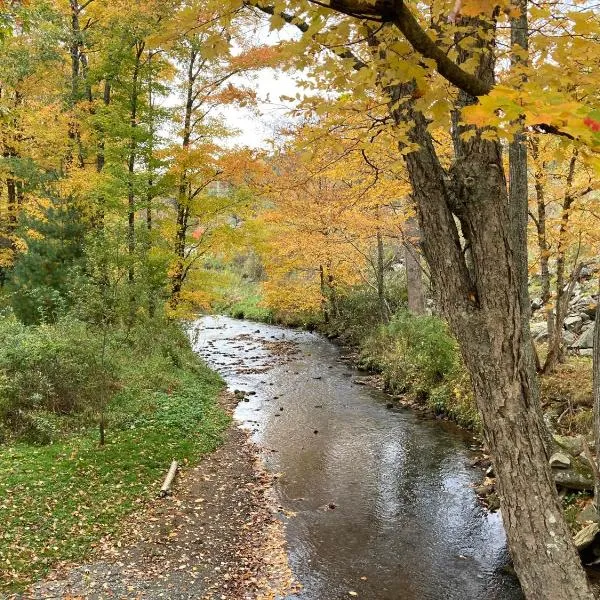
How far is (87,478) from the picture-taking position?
22.9ft

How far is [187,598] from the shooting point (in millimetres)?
5113

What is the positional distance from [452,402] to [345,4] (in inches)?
388

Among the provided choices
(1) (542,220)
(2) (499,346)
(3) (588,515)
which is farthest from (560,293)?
(2) (499,346)

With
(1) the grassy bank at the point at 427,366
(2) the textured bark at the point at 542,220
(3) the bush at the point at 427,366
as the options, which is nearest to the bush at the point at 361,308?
(1) the grassy bank at the point at 427,366

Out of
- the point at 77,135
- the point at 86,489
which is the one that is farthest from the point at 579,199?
the point at 77,135

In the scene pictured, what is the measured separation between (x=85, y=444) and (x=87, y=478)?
0.92 metres

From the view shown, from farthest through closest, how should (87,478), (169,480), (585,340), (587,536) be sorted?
(585,340) < (169,480) < (87,478) < (587,536)

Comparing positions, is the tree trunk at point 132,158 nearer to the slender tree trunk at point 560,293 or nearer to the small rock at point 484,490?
the small rock at point 484,490

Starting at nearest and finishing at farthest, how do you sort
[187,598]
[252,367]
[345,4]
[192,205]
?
[345,4]
[187,598]
[192,205]
[252,367]

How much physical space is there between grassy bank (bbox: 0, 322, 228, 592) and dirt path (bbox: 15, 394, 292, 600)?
0.31 metres

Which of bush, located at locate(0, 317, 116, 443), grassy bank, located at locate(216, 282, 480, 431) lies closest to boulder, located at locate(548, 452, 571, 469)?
grassy bank, located at locate(216, 282, 480, 431)

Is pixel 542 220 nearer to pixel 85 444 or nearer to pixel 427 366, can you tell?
pixel 427 366

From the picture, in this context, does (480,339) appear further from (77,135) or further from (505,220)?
(77,135)

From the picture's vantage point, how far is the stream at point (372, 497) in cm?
567
